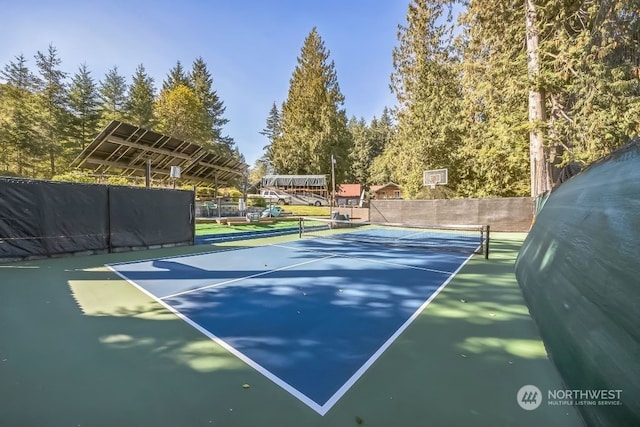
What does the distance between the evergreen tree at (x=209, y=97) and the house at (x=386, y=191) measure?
72.3ft

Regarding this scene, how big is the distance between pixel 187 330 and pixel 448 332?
2.59 metres

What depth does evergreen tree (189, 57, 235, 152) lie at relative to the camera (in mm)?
41906

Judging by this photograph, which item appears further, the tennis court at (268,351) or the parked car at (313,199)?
the parked car at (313,199)

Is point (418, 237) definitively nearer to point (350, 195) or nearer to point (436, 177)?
point (436, 177)

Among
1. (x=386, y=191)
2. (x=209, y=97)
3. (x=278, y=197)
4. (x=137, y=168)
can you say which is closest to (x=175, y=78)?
(x=209, y=97)

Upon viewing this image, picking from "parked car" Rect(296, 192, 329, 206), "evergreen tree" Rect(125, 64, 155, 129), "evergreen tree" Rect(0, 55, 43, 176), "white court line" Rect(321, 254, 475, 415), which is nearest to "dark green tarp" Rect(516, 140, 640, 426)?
"white court line" Rect(321, 254, 475, 415)

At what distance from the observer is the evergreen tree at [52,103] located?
2408 centimetres

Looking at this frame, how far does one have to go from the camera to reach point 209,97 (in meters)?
42.4

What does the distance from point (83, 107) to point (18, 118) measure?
5677mm

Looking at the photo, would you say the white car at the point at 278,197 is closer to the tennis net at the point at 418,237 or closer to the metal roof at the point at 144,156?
the metal roof at the point at 144,156

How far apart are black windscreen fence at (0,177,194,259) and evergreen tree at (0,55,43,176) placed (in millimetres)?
22194

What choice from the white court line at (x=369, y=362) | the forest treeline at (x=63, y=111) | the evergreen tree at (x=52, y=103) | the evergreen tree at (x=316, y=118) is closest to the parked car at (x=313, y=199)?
the evergreen tree at (x=316, y=118)

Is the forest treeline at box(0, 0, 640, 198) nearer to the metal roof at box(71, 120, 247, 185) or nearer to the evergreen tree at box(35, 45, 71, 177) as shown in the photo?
the evergreen tree at box(35, 45, 71, 177)

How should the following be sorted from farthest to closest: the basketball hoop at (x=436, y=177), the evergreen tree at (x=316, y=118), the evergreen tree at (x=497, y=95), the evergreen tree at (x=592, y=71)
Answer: the evergreen tree at (x=316, y=118) → the basketball hoop at (x=436, y=177) → the evergreen tree at (x=497, y=95) → the evergreen tree at (x=592, y=71)
